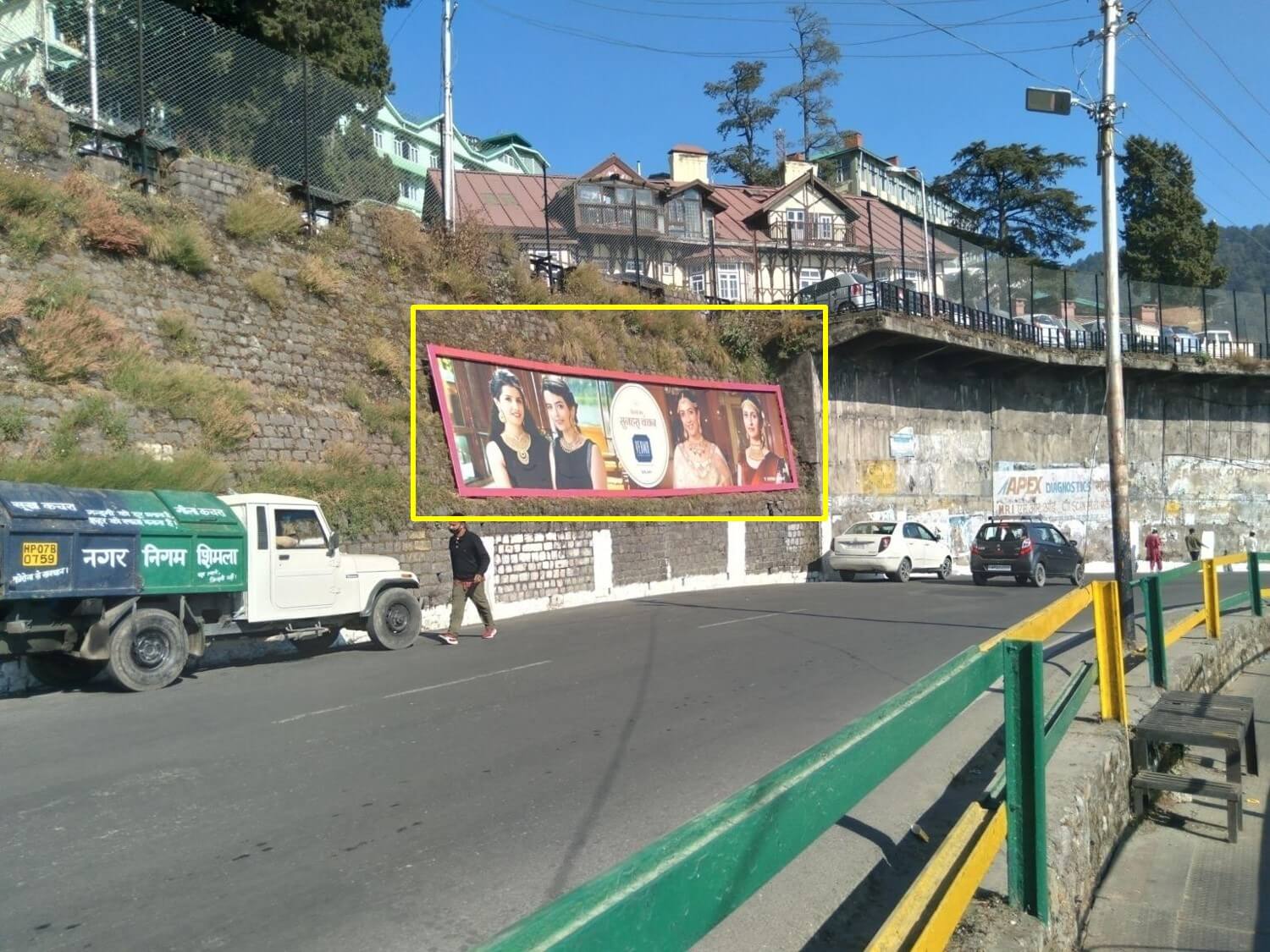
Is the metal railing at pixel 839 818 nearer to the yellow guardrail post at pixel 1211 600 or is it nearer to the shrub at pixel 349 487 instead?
the yellow guardrail post at pixel 1211 600

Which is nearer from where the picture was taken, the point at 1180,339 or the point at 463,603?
the point at 463,603

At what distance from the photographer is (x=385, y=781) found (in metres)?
7.00

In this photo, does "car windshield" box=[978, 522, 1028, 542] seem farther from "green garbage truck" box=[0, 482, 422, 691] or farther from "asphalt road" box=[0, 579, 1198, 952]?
"green garbage truck" box=[0, 482, 422, 691]

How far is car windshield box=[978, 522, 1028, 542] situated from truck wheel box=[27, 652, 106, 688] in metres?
20.4

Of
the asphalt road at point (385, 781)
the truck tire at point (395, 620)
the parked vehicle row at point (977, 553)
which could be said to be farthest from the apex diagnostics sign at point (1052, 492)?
the truck tire at point (395, 620)

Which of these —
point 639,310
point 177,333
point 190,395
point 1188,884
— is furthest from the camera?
point 639,310

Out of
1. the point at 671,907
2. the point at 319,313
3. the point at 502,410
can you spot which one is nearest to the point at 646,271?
the point at 502,410

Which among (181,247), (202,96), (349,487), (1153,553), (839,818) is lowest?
(1153,553)

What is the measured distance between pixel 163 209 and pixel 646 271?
17376mm

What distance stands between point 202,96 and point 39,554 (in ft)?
42.2

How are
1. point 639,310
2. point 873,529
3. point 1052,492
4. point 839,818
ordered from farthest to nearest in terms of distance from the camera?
point 1052,492, point 873,529, point 639,310, point 839,818

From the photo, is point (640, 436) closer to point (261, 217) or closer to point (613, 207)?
point (261, 217)

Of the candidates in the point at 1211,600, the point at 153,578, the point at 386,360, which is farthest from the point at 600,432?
the point at 1211,600

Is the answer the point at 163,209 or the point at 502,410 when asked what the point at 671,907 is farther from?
the point at 502,410
